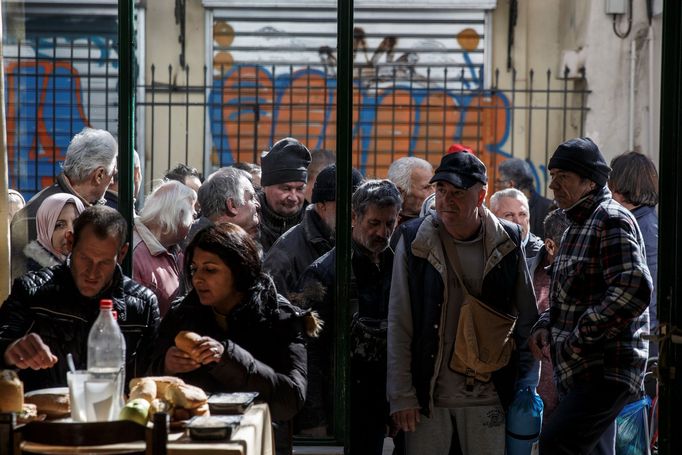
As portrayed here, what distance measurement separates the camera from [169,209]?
508cm

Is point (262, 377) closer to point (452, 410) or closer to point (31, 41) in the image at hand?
point (452, 410)

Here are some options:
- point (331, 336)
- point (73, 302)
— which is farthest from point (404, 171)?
point (73, 302)

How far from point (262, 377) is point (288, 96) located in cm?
297

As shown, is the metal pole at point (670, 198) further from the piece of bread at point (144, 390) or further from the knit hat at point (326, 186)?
the piece of bread at point (144, 390)

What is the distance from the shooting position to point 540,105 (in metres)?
10.5

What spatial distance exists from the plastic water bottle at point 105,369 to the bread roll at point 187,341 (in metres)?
0.19

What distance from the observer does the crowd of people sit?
4.07m

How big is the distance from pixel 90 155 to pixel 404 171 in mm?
1790

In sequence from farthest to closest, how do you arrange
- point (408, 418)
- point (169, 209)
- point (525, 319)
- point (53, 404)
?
point (169, 209), point (525, 319), point (408, 418), point (53, 404)

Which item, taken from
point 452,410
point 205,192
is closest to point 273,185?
point 205,192

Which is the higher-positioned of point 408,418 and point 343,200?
point 343,200

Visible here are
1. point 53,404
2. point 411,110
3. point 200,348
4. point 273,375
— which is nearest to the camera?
point 53,404

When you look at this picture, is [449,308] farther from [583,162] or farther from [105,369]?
[105,369]


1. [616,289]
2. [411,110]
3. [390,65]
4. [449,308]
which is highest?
[390,65]
